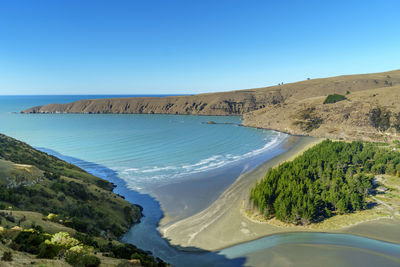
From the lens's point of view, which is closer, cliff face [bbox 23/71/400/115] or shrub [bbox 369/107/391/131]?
shrub [bbox 369/107/391/131]

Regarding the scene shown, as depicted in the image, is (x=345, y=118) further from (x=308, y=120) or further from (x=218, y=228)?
(x=218, y=228)

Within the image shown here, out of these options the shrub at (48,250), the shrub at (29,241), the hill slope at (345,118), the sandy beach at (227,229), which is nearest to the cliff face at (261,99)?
the hill slope at (345,118)

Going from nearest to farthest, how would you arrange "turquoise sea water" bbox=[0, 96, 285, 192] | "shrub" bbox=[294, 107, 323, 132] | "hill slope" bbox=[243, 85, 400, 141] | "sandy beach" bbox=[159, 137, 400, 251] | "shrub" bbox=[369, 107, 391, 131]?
"sandy beach" bbox=[159, 137, 400, 251], "turquoise sea water" bbox=[0, 96, 285, 192], "hill slope" bbox=[243, 85, 400, 141], "shrub" bbox=[369, 107, 391, 131], "shrub" bbox=[294, 107, 323, 132]

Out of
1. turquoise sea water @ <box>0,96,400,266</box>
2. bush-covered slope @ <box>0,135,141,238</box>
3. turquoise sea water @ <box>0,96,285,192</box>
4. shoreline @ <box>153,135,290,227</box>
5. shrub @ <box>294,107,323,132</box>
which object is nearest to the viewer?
bush-covered slope @ <box>0,135,141,238</box>

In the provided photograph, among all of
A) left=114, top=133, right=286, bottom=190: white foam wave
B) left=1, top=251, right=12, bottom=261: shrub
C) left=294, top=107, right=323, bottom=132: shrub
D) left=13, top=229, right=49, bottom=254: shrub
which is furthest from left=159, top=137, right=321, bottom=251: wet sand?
left=294, top=107, right=323, bottom=132: shrub

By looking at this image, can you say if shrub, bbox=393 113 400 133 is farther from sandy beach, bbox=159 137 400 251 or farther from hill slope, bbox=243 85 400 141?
sandy beach, bbox=159 137 400 251

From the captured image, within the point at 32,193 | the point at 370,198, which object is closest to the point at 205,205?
the point at 32,193
